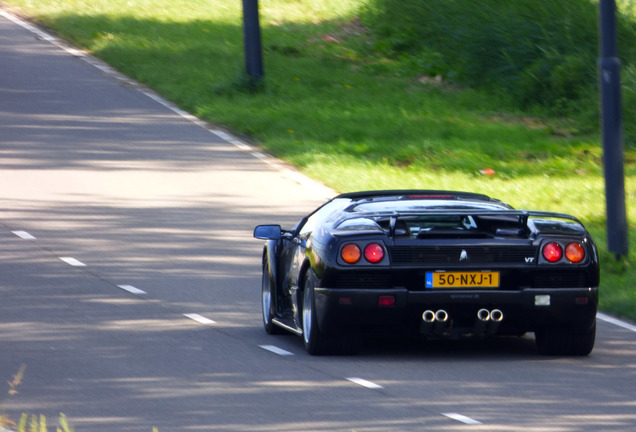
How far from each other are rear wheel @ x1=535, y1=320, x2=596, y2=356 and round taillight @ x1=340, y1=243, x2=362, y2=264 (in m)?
1.47

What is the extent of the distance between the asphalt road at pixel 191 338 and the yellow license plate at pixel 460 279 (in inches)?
21.5

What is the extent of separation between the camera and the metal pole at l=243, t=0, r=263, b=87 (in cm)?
2548

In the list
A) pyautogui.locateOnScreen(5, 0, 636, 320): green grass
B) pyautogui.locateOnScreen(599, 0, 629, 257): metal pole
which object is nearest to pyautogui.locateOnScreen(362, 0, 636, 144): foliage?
pyautogui.locateOnScreen(5, 0, 636, 320): green grass

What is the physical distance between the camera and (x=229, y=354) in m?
9.17

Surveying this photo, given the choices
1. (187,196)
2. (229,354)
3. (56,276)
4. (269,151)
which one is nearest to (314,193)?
(187,196)

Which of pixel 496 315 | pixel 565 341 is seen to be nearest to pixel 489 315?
pixel 496 315

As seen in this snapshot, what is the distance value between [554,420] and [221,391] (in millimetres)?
1981

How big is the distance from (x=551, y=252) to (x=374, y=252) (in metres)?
1.15

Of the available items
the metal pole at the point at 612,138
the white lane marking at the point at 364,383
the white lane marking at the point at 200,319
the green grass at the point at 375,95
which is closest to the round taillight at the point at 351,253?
the white lane marking at the point at 364,383

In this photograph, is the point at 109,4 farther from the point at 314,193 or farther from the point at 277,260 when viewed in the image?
the point at 277,260

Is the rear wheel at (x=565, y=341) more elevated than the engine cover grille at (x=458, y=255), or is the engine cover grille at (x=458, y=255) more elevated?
the engine cover grille at (x=458, y=255)

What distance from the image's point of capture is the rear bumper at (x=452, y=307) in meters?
8.49

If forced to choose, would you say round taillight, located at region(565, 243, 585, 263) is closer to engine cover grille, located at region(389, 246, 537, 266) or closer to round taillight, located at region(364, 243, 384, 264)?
engine cover grille, located at region(389, 246, 537, 266)

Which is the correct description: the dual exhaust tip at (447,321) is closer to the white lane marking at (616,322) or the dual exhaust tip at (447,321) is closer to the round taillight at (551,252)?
the round taillight at (551,252)
